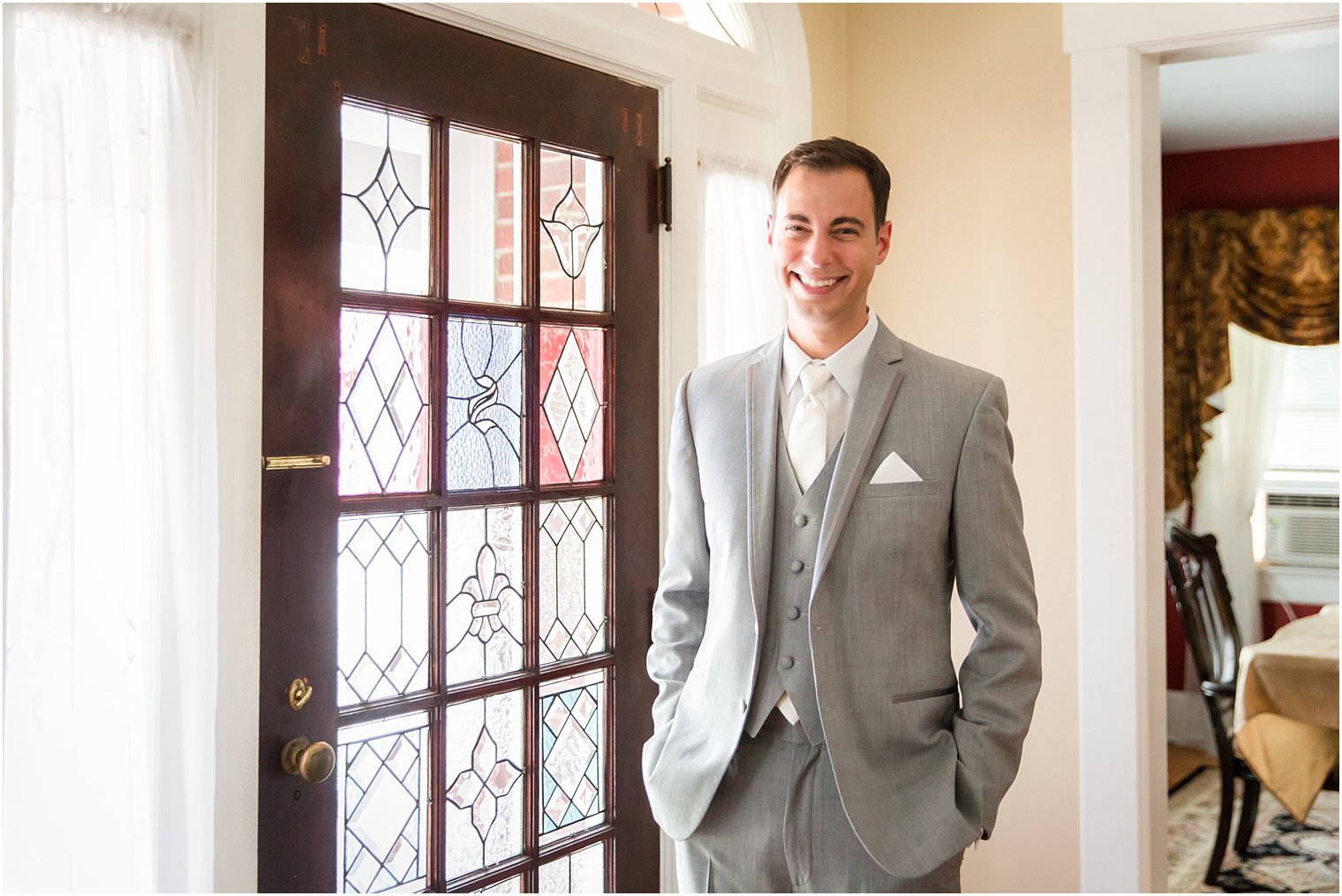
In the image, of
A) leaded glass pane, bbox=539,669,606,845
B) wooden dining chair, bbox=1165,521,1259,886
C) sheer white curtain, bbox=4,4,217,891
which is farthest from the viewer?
wooden dining chair, bbox=1165,521,1259,886

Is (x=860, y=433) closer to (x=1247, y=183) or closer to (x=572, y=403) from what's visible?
(x=572, y=403)

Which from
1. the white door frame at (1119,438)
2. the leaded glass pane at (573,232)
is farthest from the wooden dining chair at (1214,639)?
the leaded glass pane at (573,232)

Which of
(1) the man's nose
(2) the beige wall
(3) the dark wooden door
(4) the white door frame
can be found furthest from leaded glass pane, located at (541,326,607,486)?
(4) the white door frame

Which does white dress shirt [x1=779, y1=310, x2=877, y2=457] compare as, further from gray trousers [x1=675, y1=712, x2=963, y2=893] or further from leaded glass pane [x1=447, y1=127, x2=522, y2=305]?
leaded glass pane [x1=447, y1=127, x2=522, y2=305]

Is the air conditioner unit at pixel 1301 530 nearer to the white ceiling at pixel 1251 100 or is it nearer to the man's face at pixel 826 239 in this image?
the white ceiling at pixel 1251 100

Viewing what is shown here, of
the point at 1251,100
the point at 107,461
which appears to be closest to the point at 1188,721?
the point at 1251,100

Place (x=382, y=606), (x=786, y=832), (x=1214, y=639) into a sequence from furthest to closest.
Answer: (x=1214, y=639) → (x=382, y=606) → (x=786, y=832)

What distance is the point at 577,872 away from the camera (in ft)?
7.18

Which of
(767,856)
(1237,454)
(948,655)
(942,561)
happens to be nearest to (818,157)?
(942,561)

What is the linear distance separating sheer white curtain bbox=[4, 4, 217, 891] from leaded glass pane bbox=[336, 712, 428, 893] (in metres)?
0.26

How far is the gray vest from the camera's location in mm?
1452

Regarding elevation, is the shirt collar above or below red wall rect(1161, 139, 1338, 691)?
below

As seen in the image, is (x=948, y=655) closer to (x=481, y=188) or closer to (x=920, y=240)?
(x=481, y=188)

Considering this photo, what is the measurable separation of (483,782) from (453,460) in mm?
598
